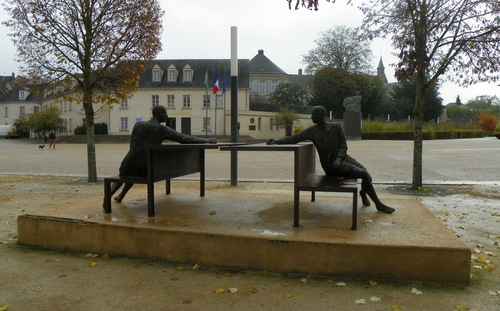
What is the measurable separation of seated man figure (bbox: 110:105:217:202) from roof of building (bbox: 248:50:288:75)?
7845 centimetres

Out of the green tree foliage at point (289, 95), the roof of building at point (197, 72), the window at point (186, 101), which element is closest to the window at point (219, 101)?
the roof of building at point (197, 72)

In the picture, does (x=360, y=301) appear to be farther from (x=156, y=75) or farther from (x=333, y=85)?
(x=156, y=75)

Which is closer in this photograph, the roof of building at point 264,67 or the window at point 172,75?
the window at point 172,75

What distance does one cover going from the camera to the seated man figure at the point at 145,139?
4.97 m

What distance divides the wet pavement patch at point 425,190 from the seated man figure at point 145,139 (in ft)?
20.0

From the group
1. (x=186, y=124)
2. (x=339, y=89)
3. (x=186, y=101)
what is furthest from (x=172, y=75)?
(x=339, y=89)

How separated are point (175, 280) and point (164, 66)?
194ft

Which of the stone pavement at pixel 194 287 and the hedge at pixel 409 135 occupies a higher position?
the hedge at pixel 409 135

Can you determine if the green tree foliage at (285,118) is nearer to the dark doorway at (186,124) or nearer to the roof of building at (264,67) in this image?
the dark doorway at (186,124)

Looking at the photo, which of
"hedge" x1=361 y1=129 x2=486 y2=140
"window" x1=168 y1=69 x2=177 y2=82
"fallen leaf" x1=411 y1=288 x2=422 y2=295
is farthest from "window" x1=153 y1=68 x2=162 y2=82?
"fallen leaf" x1=411 y1=288 x2=422 y2=295

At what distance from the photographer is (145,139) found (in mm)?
5062

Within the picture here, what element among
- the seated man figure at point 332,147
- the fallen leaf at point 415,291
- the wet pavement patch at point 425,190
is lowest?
the wet pavement patch at point 425,190

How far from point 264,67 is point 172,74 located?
92.8 ft

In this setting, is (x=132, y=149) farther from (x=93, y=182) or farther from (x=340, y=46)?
(x=340, y=46)
